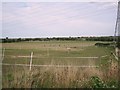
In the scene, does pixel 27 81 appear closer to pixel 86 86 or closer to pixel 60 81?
pixel 60 81

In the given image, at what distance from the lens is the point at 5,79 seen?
830 cm

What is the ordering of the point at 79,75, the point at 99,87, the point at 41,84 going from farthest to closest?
the point at 79,75 < the point at 41,84 < the point at 99,87

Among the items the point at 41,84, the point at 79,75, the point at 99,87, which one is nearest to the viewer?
the point at 99,87

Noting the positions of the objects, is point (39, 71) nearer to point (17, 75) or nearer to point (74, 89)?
point (17, 75)

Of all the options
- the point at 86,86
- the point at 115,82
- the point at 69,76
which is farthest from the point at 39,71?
the point at 115,82

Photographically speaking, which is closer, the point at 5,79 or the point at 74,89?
the point at 74,89

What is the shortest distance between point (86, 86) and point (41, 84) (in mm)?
1283

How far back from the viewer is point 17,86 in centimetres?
768

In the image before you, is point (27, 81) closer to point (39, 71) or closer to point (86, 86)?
point (39, 71)

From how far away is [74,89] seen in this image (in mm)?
7711

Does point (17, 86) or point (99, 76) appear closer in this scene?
point (17, 86)

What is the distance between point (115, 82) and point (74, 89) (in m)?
1.34

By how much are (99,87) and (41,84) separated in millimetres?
1666

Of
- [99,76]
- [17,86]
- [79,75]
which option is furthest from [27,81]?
[99,76]
